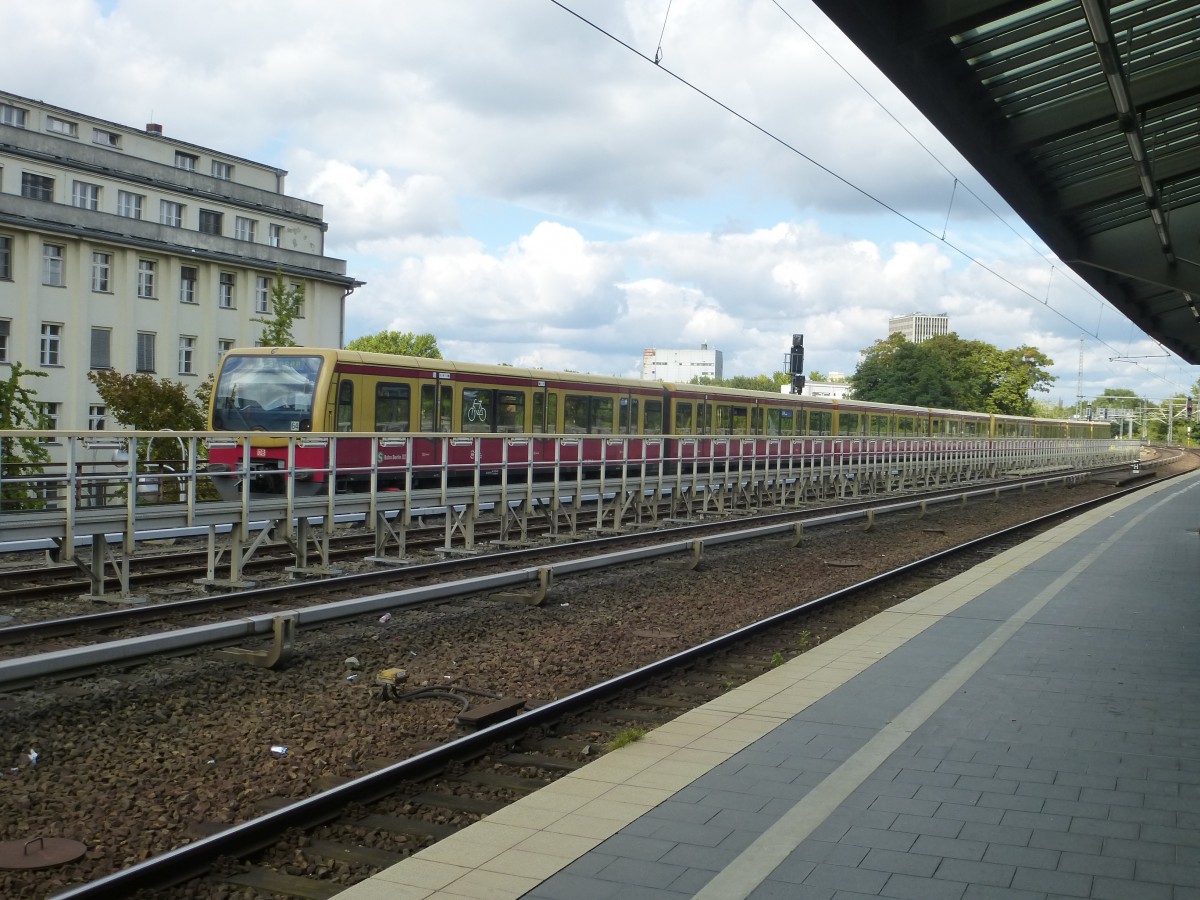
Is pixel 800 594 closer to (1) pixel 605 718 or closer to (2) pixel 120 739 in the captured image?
(1) pixel 605 718

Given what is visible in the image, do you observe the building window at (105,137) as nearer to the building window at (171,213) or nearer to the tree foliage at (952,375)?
the building window at (171,213)

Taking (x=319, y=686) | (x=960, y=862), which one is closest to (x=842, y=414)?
(x=319, y=686)

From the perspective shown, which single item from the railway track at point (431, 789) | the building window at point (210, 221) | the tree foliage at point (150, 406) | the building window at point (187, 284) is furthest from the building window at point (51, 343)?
the railway track at point (431, 789)

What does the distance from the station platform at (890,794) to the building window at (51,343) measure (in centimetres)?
4092

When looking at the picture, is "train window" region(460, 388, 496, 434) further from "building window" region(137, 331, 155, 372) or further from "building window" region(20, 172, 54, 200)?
"building window" region(20, 172, 54, 200)

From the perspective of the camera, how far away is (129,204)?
4750 centimetres

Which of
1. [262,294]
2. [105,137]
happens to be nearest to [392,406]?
[262,294]

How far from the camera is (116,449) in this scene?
1168 centimetres

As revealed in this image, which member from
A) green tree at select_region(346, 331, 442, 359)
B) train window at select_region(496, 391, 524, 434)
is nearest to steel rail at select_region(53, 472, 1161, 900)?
train window at select_region(496, 391, 524, 434)

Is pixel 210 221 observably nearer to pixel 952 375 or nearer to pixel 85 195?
pixel 85 195

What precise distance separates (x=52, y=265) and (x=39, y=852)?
43150 millimetres

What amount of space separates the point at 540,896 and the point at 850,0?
6945 millimetres

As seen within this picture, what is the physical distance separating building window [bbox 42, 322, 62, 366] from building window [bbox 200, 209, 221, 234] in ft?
30.1

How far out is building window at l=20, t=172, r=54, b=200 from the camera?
1706 inches
